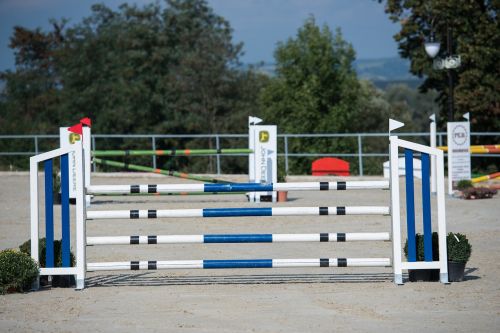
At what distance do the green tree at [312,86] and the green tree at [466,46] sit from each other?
19.5 feet

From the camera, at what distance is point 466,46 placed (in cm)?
3034

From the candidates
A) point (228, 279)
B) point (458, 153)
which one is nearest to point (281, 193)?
point (458, 153)

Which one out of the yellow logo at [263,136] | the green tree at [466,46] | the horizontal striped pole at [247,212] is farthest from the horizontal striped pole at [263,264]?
the green tree at [466,46]

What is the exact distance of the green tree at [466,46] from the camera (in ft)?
98.4

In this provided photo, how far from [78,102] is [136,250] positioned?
3192 centimetres

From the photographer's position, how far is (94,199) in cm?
1820

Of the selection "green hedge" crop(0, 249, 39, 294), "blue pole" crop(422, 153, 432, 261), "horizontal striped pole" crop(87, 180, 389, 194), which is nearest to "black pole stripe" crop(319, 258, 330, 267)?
"horizontal striped pole" crop(87, 180, 389, 194)

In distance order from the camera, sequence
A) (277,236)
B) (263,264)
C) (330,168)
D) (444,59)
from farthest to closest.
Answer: (330,168) → (444,59) → (277,236) → (263,264)

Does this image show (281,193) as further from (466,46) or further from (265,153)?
(466,46)

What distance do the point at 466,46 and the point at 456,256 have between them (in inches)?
926

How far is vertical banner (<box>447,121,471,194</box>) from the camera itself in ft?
61.2

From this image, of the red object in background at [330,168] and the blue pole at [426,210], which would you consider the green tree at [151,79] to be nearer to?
the red object in background at [330,168]

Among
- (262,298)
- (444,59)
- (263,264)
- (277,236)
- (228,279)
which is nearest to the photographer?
(262,298)

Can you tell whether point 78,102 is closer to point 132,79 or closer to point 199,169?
point 132,79
